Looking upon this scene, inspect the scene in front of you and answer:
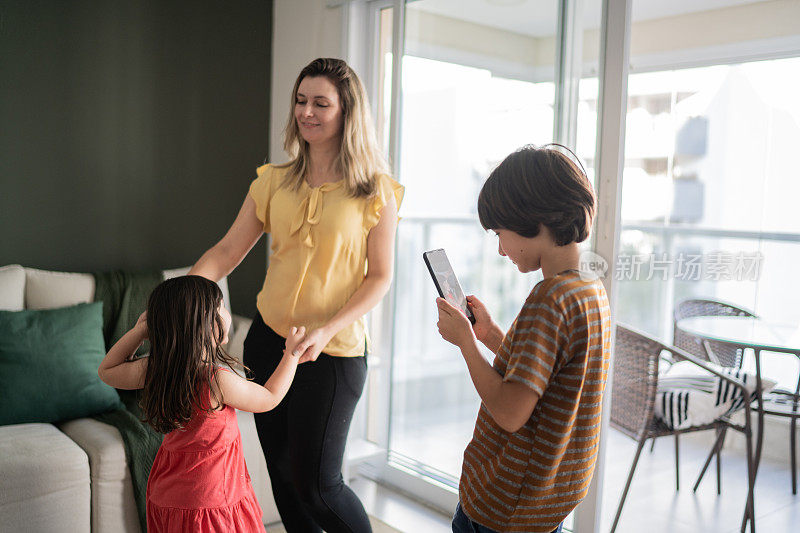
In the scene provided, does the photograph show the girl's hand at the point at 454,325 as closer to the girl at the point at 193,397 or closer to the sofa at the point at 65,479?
the girl at the point at 193,397

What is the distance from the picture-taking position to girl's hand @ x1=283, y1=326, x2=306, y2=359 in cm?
165

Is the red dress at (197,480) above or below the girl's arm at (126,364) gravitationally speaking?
below

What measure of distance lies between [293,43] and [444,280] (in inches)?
89.3

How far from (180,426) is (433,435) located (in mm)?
1591

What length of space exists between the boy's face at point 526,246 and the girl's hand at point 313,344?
25.1 inches

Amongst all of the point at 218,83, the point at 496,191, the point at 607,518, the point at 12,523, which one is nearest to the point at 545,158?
the point at 496,191

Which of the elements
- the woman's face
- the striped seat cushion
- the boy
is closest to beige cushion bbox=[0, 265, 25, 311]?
the woman's face

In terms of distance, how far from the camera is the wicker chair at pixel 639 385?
2484mm

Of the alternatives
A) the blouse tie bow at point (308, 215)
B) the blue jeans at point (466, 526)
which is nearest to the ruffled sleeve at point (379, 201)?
the blouse tie bow at point (308, 215)

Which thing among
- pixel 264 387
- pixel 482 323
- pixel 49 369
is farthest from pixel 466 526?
pixel 49 369

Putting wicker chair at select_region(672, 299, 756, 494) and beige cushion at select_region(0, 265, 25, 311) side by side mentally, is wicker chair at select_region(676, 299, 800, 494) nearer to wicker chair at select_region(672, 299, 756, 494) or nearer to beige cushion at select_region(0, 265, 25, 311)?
wicker chair at select_region(672, 299, 756, 494)

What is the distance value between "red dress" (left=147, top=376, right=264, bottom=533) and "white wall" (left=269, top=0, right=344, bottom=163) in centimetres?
174

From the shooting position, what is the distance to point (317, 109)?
182 cm

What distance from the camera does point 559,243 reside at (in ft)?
3.84
